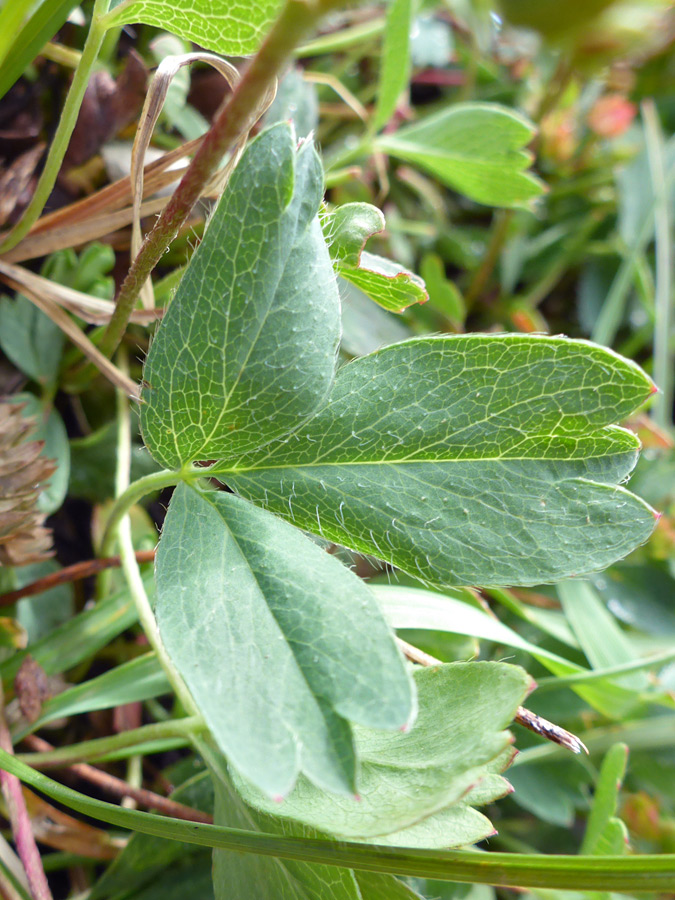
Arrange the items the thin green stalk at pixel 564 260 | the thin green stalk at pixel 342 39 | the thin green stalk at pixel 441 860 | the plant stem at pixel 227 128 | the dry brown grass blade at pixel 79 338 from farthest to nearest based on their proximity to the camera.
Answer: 1. the thin green stalk at pixel 564 260
2. the thin green stalk at pixel 342 39
3. the dry brown grass blade at pixel 79 338
4. the thin green stalk at pixel 441 860
5. the plant stem at pixel 227 128

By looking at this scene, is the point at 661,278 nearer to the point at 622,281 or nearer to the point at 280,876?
the point at 622,281

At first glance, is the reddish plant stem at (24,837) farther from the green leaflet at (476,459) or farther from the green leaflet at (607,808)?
the green leaflet at (607,808)

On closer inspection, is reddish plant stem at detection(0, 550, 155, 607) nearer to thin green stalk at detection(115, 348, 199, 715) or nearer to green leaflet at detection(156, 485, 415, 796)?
thin green stalk at detection(115, 348, 199, 715)

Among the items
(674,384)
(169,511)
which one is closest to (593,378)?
(169,511)

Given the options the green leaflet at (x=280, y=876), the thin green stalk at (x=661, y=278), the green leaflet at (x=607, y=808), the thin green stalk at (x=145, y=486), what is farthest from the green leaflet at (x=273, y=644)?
the thin green stalk at (x=661, y=278)

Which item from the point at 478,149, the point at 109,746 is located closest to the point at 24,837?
the point at 109,746
